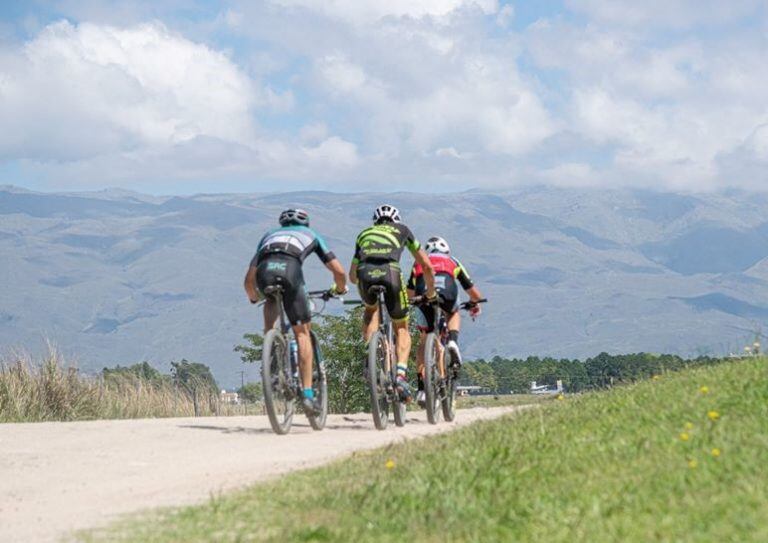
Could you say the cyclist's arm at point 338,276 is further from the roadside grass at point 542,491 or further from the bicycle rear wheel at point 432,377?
the roadside grass at point 542,491

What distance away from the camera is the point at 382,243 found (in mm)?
14727

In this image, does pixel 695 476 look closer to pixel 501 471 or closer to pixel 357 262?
pixel 501 471

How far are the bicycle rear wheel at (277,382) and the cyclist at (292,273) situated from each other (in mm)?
202

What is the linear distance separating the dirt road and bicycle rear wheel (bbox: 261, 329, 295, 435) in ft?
0.65

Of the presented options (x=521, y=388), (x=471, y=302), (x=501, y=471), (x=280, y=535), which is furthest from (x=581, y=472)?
Result: (x=521, y=388)

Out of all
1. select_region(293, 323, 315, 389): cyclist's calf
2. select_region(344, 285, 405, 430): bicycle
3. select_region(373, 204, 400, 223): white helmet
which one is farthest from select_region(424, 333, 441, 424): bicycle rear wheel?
select_region(293, 323, 315, 389): cyclist's calf

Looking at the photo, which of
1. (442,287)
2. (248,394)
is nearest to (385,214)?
(442,287)

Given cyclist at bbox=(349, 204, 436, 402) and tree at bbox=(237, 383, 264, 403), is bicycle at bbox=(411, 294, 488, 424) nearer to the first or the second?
cyclist at bbox=(349, 204, 436, 402)

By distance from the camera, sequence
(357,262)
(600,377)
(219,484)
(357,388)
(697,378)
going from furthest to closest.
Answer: (357,388) < (600,377) < (357,262) < (697,378) < (219,484)

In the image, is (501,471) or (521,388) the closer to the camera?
(501,471)

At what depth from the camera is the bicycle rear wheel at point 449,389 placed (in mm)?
16672

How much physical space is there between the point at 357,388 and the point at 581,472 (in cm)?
2794

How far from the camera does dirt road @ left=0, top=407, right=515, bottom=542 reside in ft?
28.7

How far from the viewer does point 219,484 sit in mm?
9539
